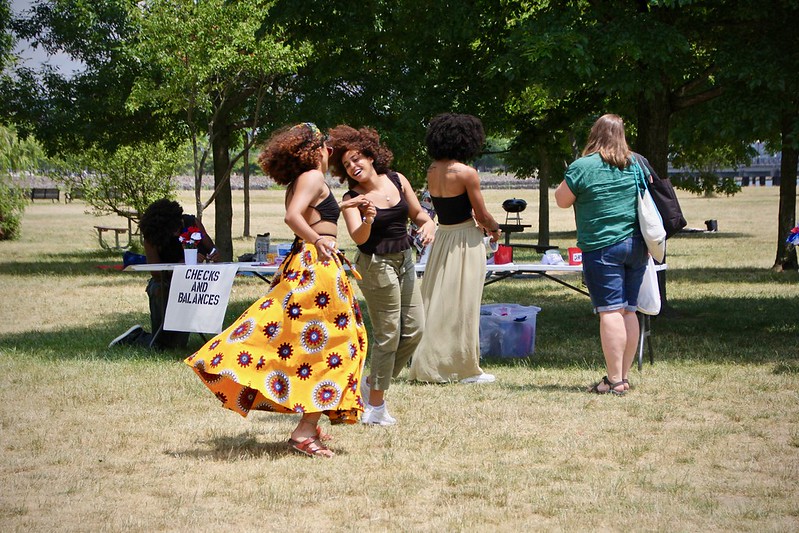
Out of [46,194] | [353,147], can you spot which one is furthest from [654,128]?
[46,194]

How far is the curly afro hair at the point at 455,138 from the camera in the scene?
308 inches

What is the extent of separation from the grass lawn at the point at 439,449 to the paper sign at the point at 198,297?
0.39 m

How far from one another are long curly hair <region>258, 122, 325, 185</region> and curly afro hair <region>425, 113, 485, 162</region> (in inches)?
82.9

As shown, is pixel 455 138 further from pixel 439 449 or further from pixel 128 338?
pixel 128 338

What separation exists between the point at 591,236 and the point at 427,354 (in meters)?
1.66

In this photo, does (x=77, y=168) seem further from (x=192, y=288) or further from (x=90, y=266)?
(x=192, y=288)

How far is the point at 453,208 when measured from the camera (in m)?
8.00

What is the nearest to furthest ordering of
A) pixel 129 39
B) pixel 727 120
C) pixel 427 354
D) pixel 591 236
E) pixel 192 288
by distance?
pixel 591 236 → pixel 427 354 → pixel 192 288 → pixel 727 120 → pixel 129 39

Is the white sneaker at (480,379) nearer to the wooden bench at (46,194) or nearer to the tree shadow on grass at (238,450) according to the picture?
the tree shadow on grass at (238,450)

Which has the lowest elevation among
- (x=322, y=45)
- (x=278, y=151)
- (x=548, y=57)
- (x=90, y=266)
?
(x=90, y=266)

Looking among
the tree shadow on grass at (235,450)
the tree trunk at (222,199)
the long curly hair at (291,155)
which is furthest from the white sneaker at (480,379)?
the tree trunk at (222,199)

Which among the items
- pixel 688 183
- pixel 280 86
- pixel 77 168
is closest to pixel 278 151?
pixel 280 86

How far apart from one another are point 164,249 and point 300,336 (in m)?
4.51

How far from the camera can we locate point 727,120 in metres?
10.0
